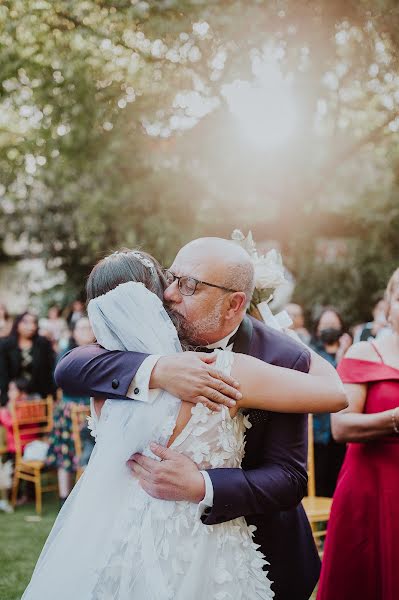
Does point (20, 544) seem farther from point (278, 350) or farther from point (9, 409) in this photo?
point (278, 350)

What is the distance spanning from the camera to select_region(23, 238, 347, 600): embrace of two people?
1961 millimetres

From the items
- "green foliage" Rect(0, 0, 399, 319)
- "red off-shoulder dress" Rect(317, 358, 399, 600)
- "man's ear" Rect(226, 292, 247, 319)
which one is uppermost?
"green foliage" Rect(0, 0, 399, 319)

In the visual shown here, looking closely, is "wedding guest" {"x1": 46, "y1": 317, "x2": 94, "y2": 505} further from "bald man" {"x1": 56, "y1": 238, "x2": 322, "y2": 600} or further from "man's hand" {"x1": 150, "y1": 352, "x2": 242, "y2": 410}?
"man's hand" {"x1": 150, "y1": 352, "x2": 242, "y2": 410}

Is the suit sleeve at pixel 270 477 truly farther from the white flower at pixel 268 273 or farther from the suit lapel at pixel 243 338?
the white flower at pixel 268 273

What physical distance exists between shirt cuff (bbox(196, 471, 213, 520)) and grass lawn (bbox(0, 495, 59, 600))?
133 inches

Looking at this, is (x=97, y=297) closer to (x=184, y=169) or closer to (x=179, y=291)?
(x=179, y=291)

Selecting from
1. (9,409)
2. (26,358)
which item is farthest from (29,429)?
(26,358)

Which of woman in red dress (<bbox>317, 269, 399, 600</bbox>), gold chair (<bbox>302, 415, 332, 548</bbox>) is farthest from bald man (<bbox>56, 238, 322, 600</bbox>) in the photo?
gold chair (<bbox>302, 415, 332, 548</bbox>)

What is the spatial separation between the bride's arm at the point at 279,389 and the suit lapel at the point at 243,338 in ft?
0.52

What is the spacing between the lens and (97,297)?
2.14 metres

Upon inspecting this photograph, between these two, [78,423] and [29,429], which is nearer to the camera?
[78,423]

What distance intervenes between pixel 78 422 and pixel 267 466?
5438mm

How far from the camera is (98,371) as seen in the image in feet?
6.70

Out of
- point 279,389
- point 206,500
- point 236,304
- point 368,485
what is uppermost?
point 236,304
